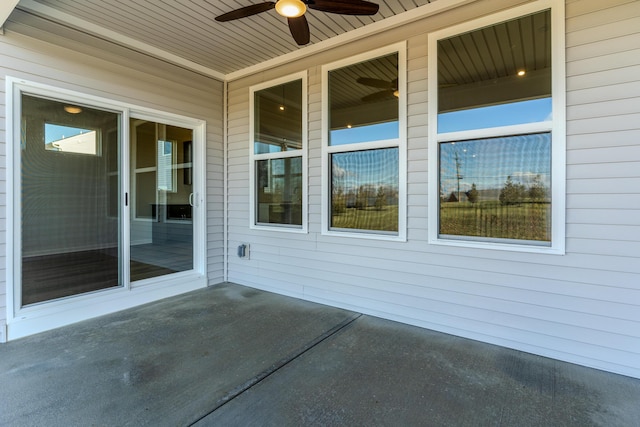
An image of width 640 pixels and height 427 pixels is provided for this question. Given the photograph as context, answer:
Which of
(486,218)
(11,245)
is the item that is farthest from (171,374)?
(486,218)

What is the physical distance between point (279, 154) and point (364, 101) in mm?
1291

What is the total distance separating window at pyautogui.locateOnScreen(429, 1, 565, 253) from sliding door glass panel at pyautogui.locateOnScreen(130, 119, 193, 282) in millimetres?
3134

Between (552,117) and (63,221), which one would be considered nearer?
(552,117)

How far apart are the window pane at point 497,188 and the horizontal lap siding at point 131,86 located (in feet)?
10.1

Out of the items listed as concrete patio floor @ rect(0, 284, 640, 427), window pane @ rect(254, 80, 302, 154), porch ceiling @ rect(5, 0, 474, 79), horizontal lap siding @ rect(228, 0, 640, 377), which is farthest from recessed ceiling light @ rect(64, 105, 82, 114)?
horizontal lap siding @ rect(228, 0, 640, 377)

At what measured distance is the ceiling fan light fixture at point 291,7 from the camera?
2170mm

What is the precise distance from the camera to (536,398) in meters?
1.93

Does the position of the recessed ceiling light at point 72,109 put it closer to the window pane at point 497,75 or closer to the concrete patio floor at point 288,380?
the concrete patio floor at point 288,380

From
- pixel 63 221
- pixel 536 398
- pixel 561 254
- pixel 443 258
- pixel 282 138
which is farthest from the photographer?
pixel 282 138

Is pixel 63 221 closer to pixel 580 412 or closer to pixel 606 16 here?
pixel 580 412

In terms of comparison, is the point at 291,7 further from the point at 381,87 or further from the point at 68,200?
the point at 68,200

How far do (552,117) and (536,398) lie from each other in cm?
200

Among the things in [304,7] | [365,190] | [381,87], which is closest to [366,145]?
[365,190]

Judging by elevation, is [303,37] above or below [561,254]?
above
